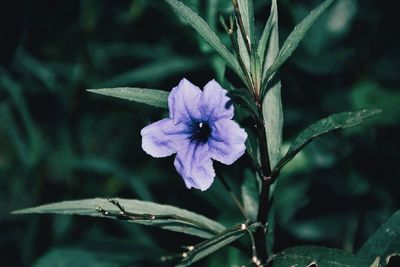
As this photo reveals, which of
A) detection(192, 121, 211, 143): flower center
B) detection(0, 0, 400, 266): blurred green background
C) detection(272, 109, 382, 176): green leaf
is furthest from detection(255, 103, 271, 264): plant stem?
detection(0, 0, 400, 266): blurred green background

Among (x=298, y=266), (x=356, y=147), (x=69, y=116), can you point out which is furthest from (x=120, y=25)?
(x=298, y=266)

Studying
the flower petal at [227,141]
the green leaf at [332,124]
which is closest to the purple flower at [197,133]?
the flower petal at [227,141]

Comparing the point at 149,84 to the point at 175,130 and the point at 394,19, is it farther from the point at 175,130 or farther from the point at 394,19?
the point at 175,130

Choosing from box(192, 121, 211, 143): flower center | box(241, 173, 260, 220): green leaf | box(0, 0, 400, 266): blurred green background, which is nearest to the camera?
box(192, 121, 211, 143): flower center

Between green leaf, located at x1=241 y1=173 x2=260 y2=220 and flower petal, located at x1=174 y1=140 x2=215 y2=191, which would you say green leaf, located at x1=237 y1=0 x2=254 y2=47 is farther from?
green leaf, located at x1=241 y1=173 x2=260 y2=220

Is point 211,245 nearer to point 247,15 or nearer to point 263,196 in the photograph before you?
point 263,196

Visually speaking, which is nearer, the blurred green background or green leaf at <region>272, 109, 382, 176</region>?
green leaf at <region>272, 109, 382, 176</region>
